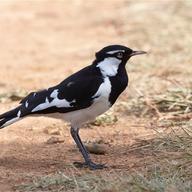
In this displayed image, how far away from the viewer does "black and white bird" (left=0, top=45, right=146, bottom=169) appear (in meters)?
5.78

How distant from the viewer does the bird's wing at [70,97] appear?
5.80 metres

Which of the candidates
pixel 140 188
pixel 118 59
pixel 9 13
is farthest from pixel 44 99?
pixel 9 13

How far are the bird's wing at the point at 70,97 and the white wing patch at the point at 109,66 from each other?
0.26ft

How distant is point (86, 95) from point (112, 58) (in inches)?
15.0

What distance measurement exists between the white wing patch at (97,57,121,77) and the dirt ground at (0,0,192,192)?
0.65 meters

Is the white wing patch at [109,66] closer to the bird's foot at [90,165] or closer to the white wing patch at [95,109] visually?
the white wing patch at [95,109]

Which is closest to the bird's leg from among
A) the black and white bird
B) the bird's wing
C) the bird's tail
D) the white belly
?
the black and white bird

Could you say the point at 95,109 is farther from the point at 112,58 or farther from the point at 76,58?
the point at 76,58

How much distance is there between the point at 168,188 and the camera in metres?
4.75

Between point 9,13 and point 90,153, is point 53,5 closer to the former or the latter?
point 9,13

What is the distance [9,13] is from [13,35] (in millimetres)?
2202

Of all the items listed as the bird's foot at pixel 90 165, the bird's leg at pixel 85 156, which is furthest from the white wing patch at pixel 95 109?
the bird's foot at pixel 90 165

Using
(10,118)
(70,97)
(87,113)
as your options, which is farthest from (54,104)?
(10,118)

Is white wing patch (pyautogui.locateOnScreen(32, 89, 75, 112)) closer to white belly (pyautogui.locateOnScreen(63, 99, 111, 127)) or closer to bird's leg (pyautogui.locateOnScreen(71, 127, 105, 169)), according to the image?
white belly (pyautogui.locateOnScreen(63, 99, 111, 127))
